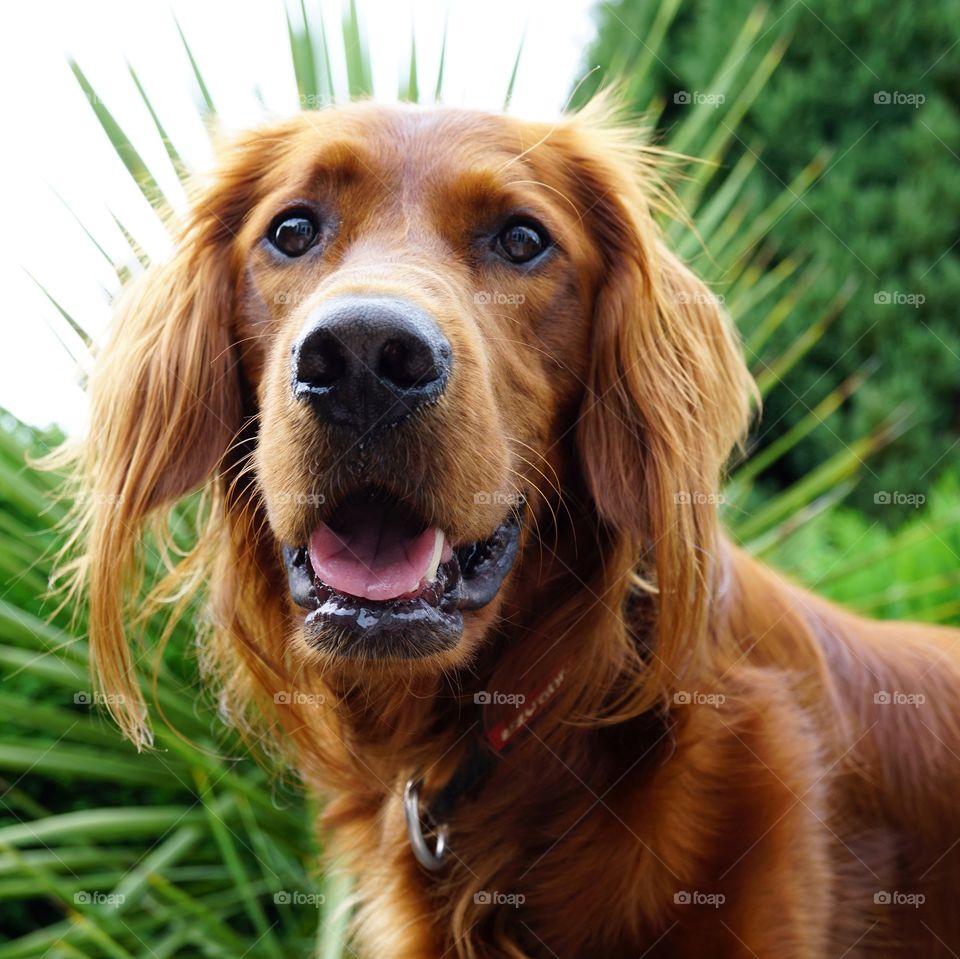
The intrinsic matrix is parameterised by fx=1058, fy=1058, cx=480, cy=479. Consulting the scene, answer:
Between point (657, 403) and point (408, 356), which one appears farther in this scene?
point (657, 403)

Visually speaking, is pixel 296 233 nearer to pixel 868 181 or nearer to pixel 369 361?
pixel 369 361

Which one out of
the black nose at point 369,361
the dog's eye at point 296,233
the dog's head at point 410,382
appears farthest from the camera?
the dog's eye at point 296,233

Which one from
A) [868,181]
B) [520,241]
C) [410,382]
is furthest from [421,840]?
[868,181]

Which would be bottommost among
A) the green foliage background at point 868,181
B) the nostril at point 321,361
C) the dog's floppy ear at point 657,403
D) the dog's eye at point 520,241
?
the green foliage background at point 868,181

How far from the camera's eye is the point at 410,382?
172cm

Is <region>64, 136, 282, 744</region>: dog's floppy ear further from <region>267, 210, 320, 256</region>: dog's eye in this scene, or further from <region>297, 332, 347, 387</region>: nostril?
<region>297, 332, 347, 387</region>: nostril

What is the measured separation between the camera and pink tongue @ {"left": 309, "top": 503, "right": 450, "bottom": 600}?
6.05 ft

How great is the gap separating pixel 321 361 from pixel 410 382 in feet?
0.48

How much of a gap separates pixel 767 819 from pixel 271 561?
1132mm

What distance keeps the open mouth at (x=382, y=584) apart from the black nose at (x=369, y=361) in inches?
7.8

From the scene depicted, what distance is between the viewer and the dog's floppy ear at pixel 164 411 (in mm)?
2289

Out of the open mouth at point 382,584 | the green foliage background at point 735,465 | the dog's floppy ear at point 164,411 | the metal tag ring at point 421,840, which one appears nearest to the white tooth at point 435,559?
the open mouth at point 382,584

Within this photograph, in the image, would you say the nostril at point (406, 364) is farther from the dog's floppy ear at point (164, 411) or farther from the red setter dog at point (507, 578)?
the dog's floppy ear at point (164, 411)

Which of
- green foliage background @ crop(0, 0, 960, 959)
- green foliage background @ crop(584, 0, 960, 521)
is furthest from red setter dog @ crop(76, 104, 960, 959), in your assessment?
green foliage background @ crop(584, 0, 960, 521)
